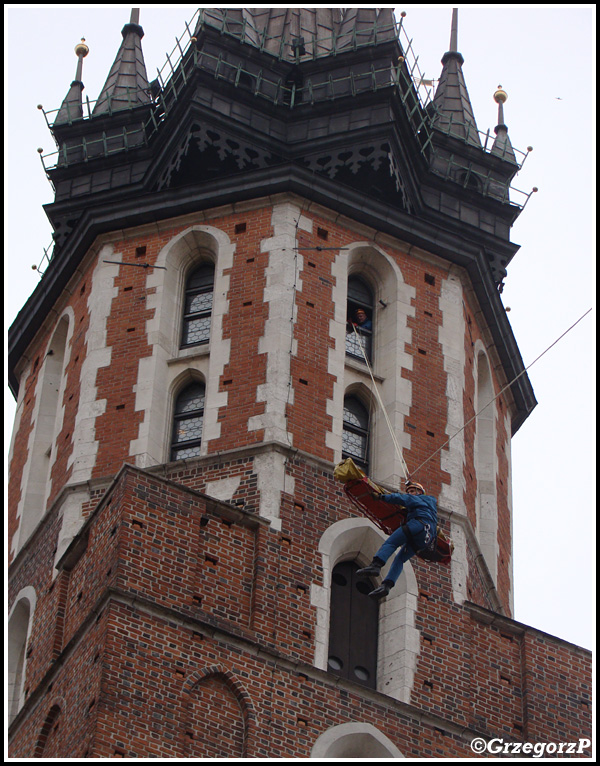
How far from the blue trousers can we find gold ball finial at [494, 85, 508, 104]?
16313 mm

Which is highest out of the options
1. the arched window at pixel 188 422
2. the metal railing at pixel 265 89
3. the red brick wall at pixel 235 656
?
the metal railing at pixel 265 89

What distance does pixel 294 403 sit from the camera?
43719mm

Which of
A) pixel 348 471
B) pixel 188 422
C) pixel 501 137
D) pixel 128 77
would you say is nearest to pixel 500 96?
pixel 501 137

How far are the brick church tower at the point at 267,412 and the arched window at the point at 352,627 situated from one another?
46 millimetres

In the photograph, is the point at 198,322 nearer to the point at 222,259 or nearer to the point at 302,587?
the point at 222,259

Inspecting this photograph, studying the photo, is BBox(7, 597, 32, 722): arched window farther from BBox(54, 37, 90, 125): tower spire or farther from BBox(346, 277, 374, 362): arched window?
BBox(54, 37, 90, 125): tower spire

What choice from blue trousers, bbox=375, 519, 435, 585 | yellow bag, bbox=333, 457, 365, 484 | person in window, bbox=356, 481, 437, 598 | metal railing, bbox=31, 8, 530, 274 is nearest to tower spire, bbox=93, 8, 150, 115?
metal railing, bbox=31, 8, 530, 274

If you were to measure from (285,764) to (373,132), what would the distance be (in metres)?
14.4

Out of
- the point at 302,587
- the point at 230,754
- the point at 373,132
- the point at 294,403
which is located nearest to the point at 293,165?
the point at 373,132

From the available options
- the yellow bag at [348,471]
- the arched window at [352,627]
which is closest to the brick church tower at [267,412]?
the arched window at [352,627]

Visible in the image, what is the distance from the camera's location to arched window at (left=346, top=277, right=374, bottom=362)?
4588 centimetres

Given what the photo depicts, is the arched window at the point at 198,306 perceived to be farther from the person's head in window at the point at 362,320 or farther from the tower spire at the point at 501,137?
the tower spire at the point at 501,137

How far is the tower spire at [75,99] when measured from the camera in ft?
171

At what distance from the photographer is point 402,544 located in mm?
39188
